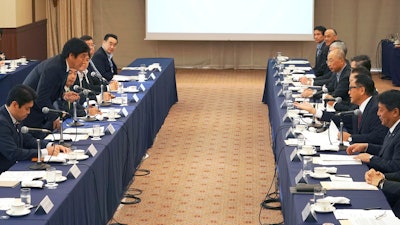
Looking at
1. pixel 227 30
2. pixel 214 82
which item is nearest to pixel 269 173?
pixel 214 82

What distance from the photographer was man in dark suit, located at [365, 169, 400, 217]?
5274mm

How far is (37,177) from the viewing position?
5.45 m

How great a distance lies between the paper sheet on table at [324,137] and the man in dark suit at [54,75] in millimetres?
2029

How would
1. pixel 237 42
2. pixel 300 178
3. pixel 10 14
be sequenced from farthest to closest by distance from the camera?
pixel 237 42, pixel 10 14, pixel 300 178

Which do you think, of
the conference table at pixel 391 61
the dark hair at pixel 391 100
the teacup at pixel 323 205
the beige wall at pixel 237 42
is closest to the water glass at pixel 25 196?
the teacup at pixel 323 205

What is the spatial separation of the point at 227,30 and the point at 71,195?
11.7 m

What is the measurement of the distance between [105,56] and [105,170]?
4629 millimetres

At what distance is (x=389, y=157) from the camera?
232 inches

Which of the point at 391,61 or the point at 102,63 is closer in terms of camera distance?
the point at 102,63

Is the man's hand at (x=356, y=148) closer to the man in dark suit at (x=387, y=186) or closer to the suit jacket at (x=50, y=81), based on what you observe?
the man in dark suit at (x=387, y=186)

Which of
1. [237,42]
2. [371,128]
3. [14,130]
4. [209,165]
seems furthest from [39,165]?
[237,42]

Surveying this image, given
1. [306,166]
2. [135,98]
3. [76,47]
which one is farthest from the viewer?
[135,98]

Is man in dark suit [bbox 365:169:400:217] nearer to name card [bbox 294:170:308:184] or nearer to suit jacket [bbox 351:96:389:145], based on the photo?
name card [bbox 294:170:308:184]

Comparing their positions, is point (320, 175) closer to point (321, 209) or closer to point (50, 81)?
point (321, 209)
